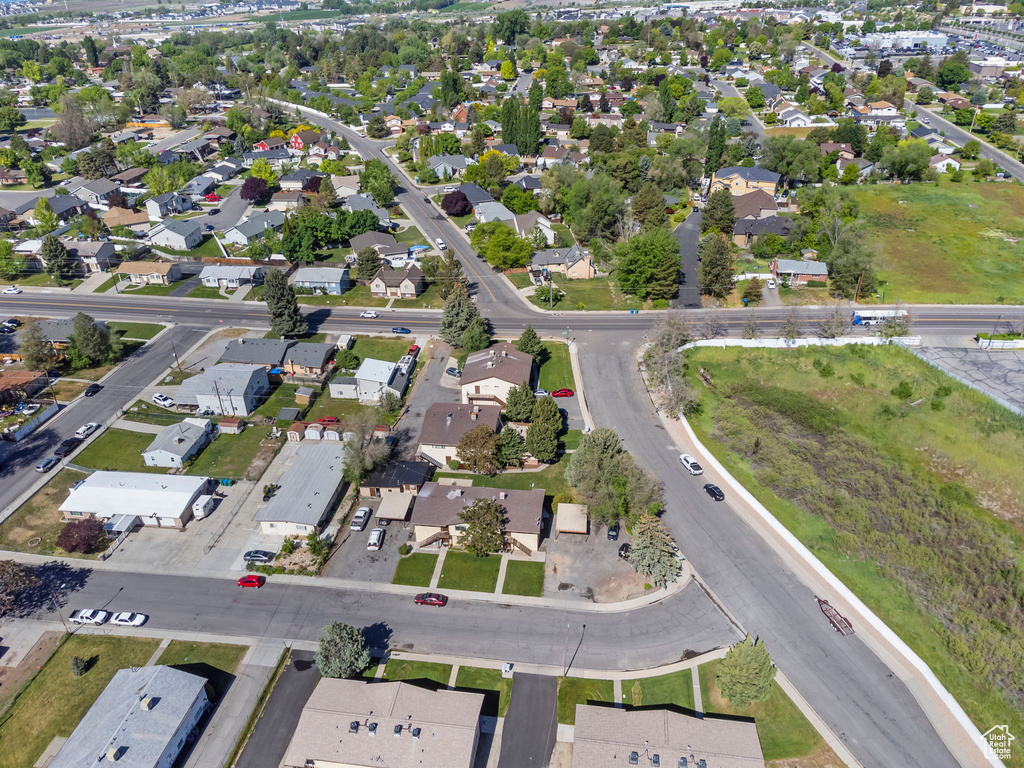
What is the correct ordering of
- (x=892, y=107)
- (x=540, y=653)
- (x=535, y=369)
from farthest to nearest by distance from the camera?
(x=892, y=107), (x=535, y=369), (x=540, y=653)

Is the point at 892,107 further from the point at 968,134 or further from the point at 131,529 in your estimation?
the point at 131,529

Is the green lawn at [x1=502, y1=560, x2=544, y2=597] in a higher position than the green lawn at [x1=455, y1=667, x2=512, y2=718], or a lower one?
lower

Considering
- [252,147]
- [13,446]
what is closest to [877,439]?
[13,446]

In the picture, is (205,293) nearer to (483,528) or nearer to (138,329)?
(138,329)

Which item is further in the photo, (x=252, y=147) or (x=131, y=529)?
(x=252, y=147)

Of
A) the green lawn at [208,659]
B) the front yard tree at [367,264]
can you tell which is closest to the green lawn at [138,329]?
the front yard tree at [367,264]

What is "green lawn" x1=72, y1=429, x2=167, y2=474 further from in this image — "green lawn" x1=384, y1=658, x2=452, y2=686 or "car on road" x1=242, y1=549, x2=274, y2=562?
"green lawn" x1=384, y1=658, x2=452, y2=686

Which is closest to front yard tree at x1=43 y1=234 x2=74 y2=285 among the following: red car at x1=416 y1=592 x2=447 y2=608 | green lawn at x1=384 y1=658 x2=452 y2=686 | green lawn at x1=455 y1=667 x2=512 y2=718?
red car at x1=416 y1=592 x2=447 y2=608
